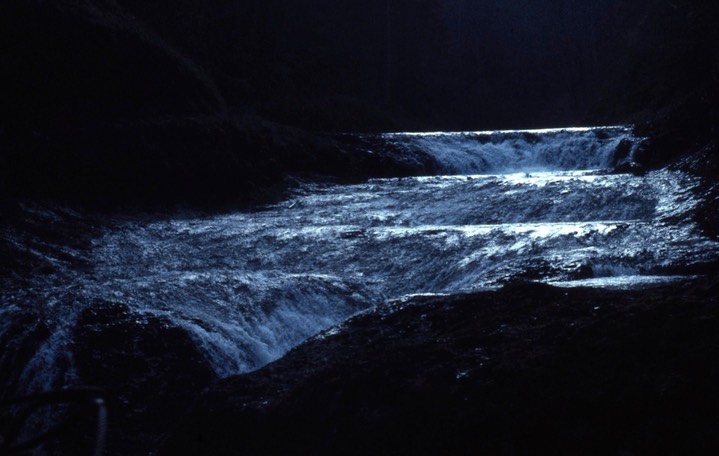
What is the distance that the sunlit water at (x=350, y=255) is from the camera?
642 centimetres

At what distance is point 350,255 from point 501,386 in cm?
522

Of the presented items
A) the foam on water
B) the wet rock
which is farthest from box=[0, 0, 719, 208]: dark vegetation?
the wet rock

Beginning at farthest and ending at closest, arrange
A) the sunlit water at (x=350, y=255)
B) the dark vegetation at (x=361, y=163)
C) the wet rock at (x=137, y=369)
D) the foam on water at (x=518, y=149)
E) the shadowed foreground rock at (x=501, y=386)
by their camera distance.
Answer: the foam on water at (x=518, y=149), the sunlit water at (x=350, y=255), the wet rock at (x=137, y=369), the dark vegetation at (x=361, y=163), the shadowed foreground rock at (x=501, y=386)

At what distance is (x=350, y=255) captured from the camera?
8.88 m

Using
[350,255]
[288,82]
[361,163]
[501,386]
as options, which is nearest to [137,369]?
[501,386]

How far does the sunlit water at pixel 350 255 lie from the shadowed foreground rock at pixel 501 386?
3.74 feet

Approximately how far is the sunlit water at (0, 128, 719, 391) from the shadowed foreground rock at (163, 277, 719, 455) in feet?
3.74

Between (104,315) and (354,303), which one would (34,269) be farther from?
(354,303)

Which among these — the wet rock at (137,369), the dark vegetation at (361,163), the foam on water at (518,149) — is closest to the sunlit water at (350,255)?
the wet rock at (137,369)

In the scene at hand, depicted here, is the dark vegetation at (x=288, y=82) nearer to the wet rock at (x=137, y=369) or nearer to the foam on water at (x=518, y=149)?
the foam on water at (x=518, y=149)

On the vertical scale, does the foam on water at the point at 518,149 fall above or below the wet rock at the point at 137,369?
above

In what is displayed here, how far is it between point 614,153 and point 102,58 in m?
9.80

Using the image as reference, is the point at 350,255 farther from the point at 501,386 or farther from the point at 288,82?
the point at 288,82

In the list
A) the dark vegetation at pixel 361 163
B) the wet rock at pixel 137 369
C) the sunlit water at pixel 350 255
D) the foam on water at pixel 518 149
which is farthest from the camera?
the foam on water at pixel 518 149
